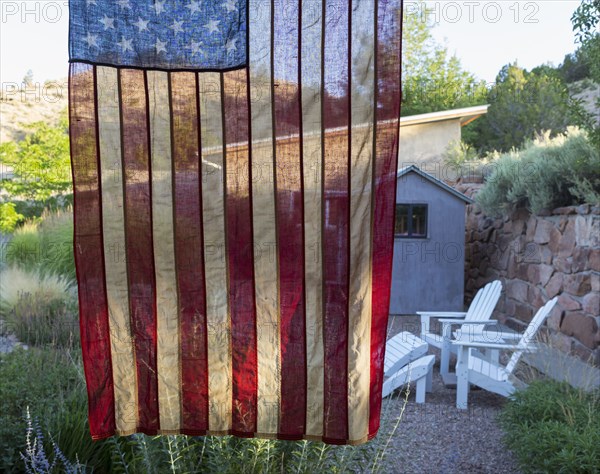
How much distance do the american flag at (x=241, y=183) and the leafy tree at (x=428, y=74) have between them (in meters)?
19.2

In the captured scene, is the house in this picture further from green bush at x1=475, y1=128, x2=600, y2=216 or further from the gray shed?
green bush at x1=475, y1=128, x2=600, y2=216

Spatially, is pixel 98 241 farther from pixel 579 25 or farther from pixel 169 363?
pixel 579 25

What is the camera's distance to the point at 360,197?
1.88m

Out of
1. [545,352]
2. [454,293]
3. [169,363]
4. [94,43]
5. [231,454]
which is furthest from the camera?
[454,293]

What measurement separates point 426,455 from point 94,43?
3228mm

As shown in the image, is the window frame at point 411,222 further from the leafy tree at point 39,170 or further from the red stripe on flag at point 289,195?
the red stripe on flag at point 289,195

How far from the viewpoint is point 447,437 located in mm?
4133

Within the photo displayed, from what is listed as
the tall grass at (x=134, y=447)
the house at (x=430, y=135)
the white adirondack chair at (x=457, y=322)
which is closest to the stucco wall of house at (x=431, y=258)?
the white adirondack chair at (x=457, y=322)

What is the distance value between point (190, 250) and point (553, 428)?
2.48 meters

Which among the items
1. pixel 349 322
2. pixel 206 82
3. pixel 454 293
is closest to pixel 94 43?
pixel 206 82

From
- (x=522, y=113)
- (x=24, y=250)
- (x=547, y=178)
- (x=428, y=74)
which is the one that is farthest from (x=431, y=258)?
(x=428, y=74)

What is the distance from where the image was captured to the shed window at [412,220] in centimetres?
863

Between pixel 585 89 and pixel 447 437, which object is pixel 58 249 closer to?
pixel 447 437

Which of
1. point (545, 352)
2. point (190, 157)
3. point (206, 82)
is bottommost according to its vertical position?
Answer: point (545, 352)
